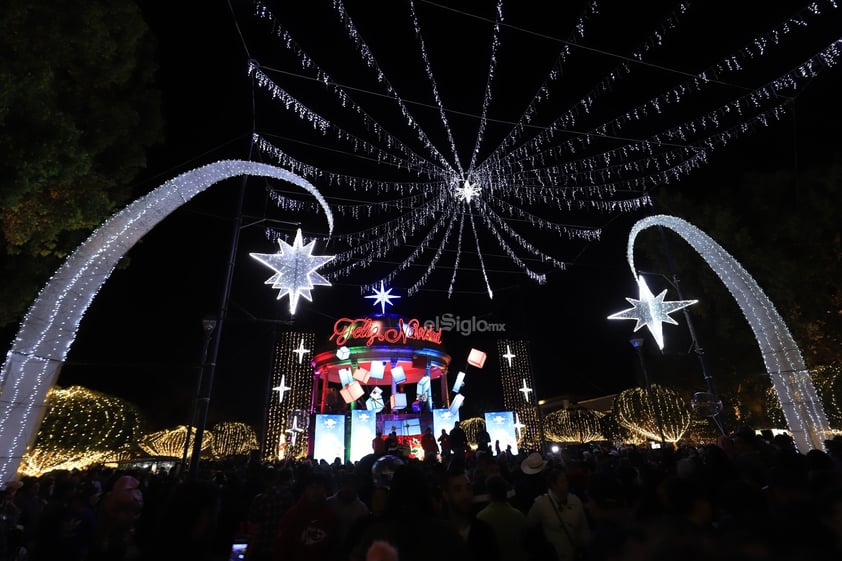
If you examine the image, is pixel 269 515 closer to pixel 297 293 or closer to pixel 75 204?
pixel 297 293

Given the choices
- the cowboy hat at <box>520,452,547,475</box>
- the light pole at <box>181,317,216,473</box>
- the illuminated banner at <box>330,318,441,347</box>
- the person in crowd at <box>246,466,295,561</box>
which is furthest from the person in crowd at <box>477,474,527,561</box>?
the illuminated banner at <box>330,318,441,347</box>

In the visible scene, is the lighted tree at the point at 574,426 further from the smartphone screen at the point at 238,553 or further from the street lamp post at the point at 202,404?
the smartphone screen at the point at 238,553

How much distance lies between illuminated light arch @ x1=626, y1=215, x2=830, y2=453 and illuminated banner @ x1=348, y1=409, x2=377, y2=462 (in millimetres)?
14223

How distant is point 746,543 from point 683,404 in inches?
981

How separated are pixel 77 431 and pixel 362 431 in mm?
13265

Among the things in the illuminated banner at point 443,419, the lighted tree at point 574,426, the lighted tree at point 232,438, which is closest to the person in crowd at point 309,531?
the illuminated banner at point 443,419

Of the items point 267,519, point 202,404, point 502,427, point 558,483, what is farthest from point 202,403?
point 502,427

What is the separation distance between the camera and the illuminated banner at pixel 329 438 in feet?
60.0

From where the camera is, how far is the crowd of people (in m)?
1.51

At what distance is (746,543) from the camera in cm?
132

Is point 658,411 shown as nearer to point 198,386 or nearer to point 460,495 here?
point 198,386

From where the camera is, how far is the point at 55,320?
8.62 m

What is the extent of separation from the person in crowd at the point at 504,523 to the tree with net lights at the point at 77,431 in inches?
851

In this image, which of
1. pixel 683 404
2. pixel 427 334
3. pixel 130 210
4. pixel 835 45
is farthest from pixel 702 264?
pixel 130 210
